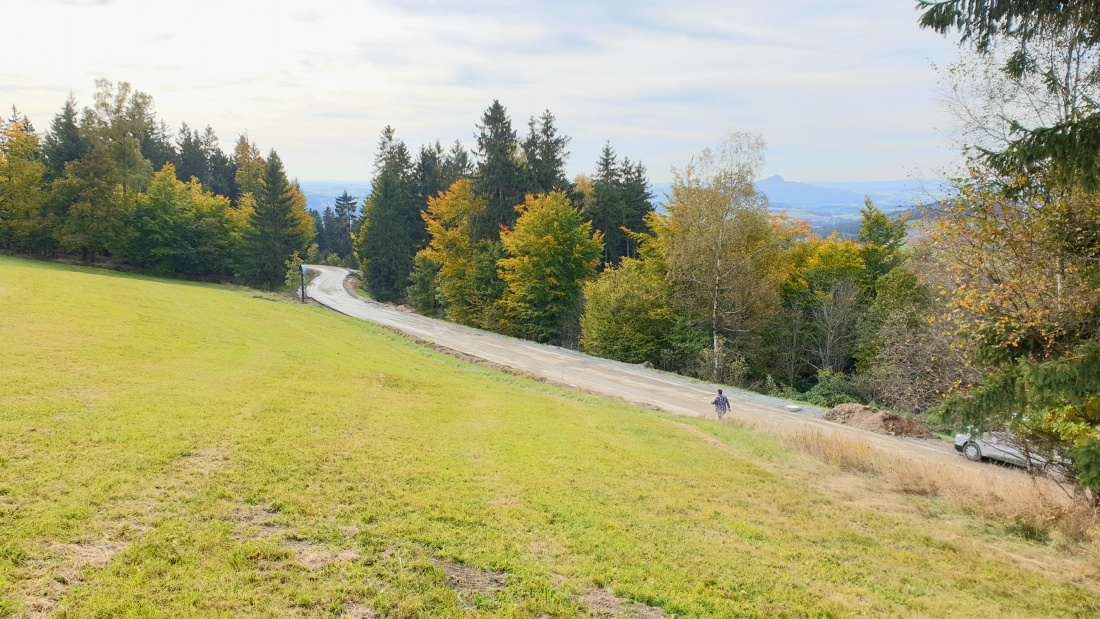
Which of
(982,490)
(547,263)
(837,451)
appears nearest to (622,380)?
(837,451)

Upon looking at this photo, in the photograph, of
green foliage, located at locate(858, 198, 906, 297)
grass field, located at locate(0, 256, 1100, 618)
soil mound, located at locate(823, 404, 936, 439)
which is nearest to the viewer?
grass field, located at locate(0, 256, 1100, 618)

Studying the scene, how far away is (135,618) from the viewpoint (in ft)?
17.5

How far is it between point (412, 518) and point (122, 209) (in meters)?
62.7

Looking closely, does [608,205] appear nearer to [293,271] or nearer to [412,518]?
[293,271]

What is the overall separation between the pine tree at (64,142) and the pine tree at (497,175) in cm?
4270

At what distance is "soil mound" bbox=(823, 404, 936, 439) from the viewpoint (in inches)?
947

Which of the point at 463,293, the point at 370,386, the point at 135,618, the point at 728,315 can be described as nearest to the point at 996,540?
the point at 135,618

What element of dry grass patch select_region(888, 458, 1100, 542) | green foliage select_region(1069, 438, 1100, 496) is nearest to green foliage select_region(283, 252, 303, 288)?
dry grass patch select_region(888, 458, 1100, 542)

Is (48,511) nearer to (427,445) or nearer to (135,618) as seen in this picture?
(135,618)

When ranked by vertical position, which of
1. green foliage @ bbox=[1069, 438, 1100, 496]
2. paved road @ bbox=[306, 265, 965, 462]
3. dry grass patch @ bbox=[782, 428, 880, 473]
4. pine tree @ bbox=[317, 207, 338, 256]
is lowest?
paved road @ bbox=[306, 265, 965, 462]

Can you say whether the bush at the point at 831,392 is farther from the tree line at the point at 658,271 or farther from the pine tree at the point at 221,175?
the pine tree at the point at 221,175

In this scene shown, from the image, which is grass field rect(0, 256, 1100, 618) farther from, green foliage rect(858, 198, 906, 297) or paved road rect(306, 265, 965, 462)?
green foliage rect(858, 198, 906, 297)

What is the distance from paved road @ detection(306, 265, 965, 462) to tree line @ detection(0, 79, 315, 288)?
20.1 metres

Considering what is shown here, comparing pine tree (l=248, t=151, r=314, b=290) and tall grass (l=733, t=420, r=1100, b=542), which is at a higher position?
pine tree (l=248, t=151, r=314, b=290)
